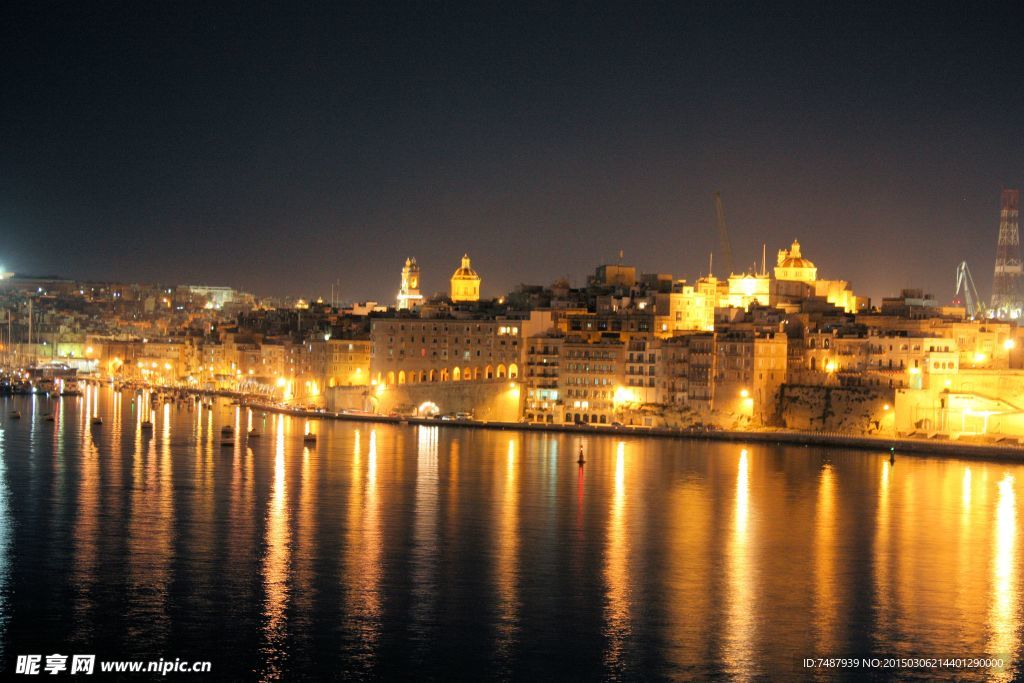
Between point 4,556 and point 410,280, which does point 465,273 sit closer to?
point 410,280

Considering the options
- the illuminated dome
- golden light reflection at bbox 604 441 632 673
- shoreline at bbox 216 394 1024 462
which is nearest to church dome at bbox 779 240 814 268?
the illuminated dome

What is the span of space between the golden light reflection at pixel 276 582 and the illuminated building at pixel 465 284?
35.2 metres

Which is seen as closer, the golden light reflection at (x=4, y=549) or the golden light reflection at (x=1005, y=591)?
the golden light reflection at (x=1005, y=591)

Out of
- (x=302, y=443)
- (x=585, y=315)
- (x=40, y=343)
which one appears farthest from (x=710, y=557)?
(x=40, y=343)

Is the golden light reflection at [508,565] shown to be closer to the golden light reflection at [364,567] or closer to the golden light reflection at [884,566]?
the golden light reflection at [364,567]

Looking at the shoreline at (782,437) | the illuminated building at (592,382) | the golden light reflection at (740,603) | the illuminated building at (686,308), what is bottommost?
the golden light reflection at (740,603)

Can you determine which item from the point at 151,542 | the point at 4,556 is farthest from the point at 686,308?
the point at 4,556

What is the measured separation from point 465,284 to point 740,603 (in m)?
46.9

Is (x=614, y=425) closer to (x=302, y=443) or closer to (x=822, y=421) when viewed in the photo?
(x=822, y=421)

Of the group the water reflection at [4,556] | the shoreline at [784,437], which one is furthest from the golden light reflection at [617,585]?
the shoreline at [784,437]

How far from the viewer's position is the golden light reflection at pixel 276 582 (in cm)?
1652

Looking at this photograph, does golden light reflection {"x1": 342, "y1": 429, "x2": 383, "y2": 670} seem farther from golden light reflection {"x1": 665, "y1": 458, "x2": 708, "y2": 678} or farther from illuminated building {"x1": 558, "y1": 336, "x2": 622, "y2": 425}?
illuminated building {"x1": 558, "y1": 336, "x2": 622, "y2": 425}

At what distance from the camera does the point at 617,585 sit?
2055cm

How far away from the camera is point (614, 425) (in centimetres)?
4553
